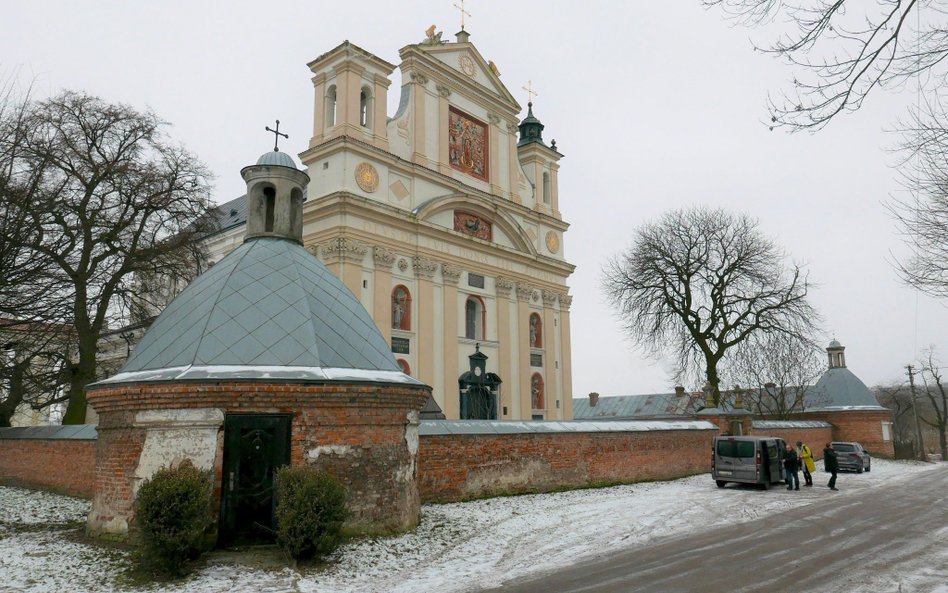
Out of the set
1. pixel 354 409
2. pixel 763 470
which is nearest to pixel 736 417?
pixel 763 470

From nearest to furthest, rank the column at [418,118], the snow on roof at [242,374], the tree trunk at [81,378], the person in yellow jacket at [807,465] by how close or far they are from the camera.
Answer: the snow on roof at [242,374] → the person in yellow jacket at [807,465] → the tree trunk at [81,378] → the column at [418,118]

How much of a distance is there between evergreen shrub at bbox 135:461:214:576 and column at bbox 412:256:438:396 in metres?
18.9

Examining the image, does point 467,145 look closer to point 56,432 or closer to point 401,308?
point 401,308

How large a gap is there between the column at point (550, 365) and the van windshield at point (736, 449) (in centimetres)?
1488

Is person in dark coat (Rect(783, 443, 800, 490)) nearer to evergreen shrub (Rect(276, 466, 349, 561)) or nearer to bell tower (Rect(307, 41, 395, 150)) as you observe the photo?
evergreen shrub (Rect(276, 466, 349, 561))

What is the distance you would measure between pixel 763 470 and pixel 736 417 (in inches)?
266

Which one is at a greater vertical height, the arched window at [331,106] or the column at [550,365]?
the arched window at [331,106]

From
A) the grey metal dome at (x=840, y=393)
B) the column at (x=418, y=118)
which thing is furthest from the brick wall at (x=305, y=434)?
the grey metal dome at (x=840, y=393)

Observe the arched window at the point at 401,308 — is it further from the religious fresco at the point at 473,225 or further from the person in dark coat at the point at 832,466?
the person in dark coat at the point at 832,466

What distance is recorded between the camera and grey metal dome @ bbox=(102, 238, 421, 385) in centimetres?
980

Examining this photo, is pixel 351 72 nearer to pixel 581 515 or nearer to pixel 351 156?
pixel 351 156

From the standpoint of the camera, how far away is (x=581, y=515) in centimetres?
1329

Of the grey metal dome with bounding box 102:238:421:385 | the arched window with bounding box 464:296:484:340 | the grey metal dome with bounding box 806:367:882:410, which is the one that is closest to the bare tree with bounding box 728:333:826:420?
the grey metal dome with bounding box 806:367:882:410

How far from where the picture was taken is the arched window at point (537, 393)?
33.7 metres
